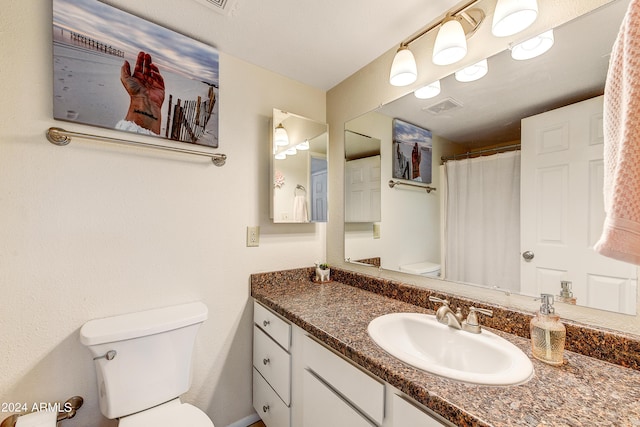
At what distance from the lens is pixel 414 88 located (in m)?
1.31

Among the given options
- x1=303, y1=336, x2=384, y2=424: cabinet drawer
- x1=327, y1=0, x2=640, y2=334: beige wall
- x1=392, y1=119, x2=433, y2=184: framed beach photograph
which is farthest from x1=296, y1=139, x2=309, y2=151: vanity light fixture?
x1=303, y1=336, x2=384, y2=424: cabinet drawer

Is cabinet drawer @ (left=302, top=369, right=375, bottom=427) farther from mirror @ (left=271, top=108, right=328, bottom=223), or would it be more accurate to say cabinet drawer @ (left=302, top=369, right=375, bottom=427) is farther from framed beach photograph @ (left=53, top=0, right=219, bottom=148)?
framed beach photograph @ (left=53, top=0, right=219, bottom=148)

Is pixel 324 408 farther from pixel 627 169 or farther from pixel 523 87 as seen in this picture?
pixel 523 87

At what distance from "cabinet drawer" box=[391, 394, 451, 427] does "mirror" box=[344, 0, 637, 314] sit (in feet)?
2.04

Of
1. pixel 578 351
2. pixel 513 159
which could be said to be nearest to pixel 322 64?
pixel 513 159

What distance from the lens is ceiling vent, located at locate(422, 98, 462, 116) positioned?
119cm

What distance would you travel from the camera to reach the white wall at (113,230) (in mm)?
978

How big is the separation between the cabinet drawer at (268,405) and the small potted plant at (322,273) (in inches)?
25.4

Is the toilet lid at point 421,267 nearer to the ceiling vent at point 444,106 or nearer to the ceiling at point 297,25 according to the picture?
the ceiling vent at point 444,106

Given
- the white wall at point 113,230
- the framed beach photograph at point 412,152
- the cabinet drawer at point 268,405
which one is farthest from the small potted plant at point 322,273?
the framed beach photograph at point 412,152

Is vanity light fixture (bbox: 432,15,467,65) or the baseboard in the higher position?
vanity light fixture (bbox: 432,15,467,65)

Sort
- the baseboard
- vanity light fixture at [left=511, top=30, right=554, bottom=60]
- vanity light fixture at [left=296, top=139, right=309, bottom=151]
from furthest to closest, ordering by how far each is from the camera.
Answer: vanity light fixture at [left=296, top=139, right=309, bottom=151] → the baseboard → vanity light fixture at [left=511, top=30, right=554, bottom=60]

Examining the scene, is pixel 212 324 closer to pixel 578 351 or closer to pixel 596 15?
pixel 578 351

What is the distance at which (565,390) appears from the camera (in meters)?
0.63
